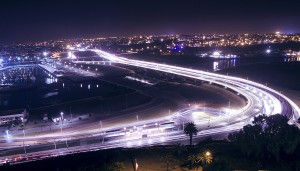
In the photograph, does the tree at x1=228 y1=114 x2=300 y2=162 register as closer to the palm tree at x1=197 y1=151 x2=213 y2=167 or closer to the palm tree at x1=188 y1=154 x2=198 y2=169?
the palm tree at x1=197 y1=151 x2=213 y2=167

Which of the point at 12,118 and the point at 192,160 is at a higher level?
the point at 192,160

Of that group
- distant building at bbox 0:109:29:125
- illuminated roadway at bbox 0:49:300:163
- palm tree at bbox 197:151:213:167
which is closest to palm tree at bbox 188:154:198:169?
palm tree at bbox 197:151:213:167

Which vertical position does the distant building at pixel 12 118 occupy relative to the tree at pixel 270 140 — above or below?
below

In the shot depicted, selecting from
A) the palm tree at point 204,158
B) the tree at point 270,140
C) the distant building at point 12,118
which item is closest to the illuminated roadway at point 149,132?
the distant building at point 12,118

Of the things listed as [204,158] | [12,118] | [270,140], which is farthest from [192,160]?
[12,118]

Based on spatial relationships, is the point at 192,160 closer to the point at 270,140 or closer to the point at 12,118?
the point at 270,140

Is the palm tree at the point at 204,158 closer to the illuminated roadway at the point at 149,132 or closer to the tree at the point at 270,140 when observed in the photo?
the tree at the point at 270,140

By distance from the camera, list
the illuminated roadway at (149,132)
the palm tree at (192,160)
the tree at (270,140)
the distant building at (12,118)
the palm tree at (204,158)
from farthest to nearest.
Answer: the distant building at (12,118) < the illuminated roadway at (149,132) < the tree at (270,140) < the palm tree at (192,160) < the palm tree at (204,158)

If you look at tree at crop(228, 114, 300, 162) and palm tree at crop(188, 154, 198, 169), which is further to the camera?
tree at crop(228, 114, 300, 162)

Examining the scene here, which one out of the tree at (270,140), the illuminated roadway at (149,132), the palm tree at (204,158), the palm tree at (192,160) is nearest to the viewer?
the palm tree at (204,158)

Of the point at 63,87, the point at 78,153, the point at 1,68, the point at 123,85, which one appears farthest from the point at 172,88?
the point at 1,68

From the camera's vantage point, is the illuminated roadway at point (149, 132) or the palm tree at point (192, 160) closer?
the palm tree at point (192, 160)
